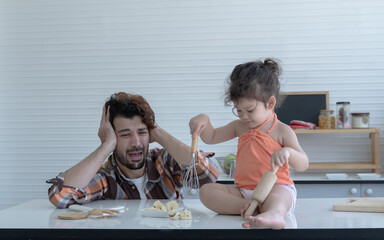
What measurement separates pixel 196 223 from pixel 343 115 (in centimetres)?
273

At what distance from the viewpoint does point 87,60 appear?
175 inches

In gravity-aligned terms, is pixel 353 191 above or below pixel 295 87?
below

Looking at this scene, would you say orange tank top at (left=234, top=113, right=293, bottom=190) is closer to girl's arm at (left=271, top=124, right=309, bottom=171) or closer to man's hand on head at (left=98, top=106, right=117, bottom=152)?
girl's arm at (left=271, top=124, right=309, bottom=171)

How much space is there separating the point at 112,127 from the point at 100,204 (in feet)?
1.49

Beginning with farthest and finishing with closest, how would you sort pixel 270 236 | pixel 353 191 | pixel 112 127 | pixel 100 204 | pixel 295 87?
pixel 295 87
pixel 353 191
pixel 112 127
pixel 100 204
pixel 270 236

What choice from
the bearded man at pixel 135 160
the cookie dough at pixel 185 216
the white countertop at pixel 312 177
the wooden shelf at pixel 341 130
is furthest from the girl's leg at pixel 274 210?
the wooden shelf at pixel 341 130

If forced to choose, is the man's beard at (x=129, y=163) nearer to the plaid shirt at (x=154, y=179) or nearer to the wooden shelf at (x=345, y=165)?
the plaid shirt at (x=154, y=179)

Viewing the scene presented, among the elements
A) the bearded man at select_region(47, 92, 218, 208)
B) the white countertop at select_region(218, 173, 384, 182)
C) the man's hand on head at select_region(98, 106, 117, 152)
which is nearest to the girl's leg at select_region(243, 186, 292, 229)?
the bearded man at select_region(47, 92, 218, 208)

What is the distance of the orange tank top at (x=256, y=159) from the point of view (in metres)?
1.68

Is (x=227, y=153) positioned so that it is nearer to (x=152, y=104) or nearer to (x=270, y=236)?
(x=152, y=104)

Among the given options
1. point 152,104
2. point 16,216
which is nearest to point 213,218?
point 16,216

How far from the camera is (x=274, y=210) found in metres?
1.47

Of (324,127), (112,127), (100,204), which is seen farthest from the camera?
(324,127)

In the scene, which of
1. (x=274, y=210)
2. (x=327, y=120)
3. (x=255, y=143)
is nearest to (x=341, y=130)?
(x=327, y=120)
